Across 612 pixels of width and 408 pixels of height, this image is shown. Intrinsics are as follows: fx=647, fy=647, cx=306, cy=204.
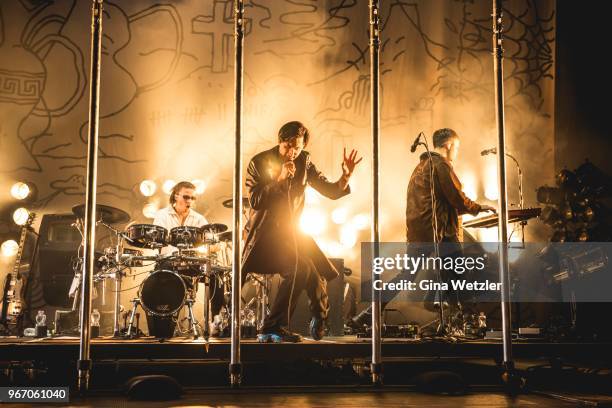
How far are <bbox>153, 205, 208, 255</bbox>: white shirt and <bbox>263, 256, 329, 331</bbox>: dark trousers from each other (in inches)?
123

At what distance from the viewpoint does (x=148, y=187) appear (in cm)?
973

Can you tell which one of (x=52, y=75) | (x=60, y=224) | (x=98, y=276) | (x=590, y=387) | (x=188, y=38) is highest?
(x=188, y=38)

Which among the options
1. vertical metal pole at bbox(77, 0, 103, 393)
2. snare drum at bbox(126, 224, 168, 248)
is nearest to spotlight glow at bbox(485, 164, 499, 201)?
snare drum at bbox(126, 224, 168, 248)

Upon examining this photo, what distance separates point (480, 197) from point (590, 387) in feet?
17.5

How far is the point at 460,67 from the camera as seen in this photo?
10.4 meters

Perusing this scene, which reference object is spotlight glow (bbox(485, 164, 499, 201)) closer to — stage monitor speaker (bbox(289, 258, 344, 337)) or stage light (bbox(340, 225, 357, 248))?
stage light (bbox(340, 225, 357, 248))

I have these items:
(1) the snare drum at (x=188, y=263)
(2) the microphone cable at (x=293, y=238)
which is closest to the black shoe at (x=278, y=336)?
(2) the microphone cable at (x=293, y=238)

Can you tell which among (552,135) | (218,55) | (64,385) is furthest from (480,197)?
(64,385)

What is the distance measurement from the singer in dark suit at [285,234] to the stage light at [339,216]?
3780mm

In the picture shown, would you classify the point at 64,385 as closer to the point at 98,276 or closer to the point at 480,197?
the point at 98,276

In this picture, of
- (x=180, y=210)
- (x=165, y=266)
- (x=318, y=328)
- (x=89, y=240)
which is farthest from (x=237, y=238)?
(x=180, y=210)

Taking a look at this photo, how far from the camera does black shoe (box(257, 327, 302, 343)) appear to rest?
564 cm

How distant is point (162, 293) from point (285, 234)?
76.8 inches

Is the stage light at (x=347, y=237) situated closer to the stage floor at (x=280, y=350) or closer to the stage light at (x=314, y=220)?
the stage light at (x=314, y=220)
